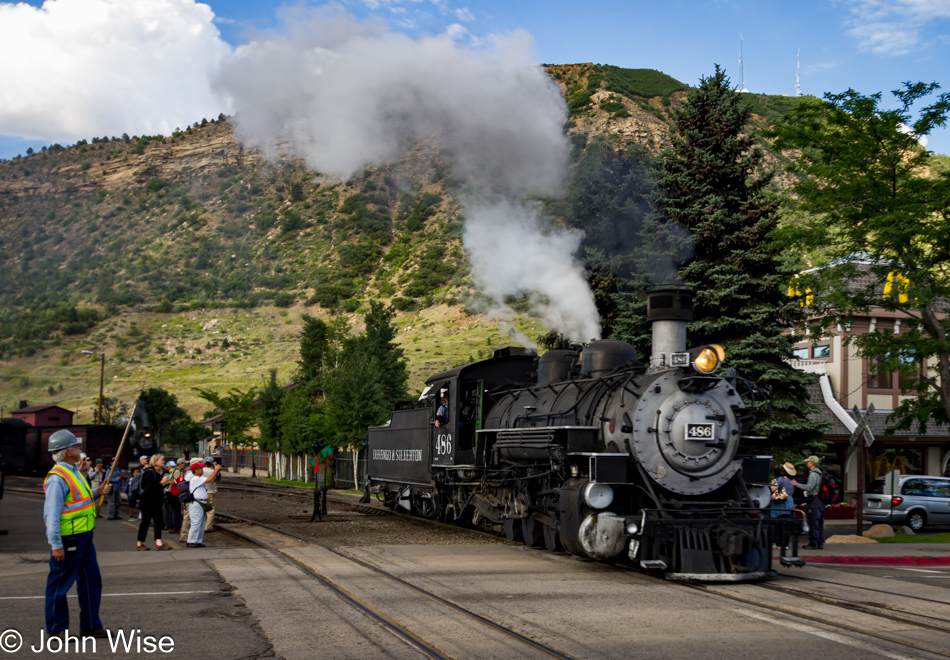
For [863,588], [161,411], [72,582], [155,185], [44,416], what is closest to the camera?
[72,582]

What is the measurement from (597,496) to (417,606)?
308 cm

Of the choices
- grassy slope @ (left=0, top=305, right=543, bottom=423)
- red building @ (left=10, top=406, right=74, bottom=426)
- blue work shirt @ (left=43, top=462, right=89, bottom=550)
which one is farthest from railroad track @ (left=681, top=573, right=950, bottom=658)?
red building @ (left=10, top=406, right=74, bottom=426)

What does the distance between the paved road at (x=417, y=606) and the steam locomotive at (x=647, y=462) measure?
58cm

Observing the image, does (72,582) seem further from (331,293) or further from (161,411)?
(331,293)

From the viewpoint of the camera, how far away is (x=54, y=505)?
6.40 meters

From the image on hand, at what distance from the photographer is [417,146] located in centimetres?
4588

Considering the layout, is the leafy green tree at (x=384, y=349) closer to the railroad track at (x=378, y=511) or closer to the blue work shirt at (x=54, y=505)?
the railroad track at (x=378, y=511)

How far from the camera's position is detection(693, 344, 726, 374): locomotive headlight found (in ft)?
34.1

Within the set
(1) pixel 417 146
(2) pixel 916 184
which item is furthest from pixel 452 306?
(2) pixel 916 184

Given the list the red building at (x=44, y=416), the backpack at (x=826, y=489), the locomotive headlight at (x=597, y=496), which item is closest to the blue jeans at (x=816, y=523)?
the backpack at (x=826, y=489)

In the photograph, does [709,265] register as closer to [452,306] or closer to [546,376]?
[546,376]

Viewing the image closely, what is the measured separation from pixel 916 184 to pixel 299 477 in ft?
112

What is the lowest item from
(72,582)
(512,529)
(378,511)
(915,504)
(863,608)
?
(378,511)

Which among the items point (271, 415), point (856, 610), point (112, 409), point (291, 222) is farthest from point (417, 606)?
point (291, 222)
